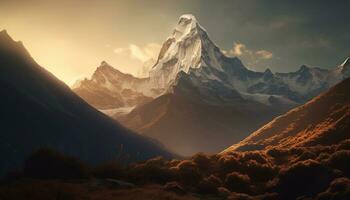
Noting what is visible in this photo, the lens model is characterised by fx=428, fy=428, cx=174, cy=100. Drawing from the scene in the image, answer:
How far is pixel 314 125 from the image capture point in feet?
357

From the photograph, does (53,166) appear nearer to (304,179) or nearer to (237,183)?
(237,183)

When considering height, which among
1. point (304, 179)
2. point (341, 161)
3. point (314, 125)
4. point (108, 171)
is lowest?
point (304, 179)

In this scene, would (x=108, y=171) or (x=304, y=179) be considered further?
(x=108, y=171)


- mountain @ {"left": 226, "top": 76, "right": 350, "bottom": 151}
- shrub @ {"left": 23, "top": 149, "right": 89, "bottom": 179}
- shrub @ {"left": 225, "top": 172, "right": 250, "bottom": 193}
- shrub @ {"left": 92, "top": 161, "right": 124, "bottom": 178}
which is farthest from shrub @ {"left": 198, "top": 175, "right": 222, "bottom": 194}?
mountain @ {"left": 226, "top": 76, "right": 350, "bottom": 151}

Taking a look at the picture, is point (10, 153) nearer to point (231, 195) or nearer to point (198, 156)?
point (198, 156)

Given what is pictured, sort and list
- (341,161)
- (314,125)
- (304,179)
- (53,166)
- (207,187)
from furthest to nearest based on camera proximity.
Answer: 1. (314,125)
2. (341,161)
3. (53,166)
4. (304,179)
5. (207,187)

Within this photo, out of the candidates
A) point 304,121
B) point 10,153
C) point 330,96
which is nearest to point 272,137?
point 304,121

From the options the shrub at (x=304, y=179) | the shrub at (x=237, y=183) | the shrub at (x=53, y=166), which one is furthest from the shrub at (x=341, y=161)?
the shrub at (x=53, y=166)

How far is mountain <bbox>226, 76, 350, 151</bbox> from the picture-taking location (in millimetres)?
84750

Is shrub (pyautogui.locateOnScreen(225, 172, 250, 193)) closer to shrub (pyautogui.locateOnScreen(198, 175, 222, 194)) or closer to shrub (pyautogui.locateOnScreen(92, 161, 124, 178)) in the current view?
shrub (pyautogui.locateOnScreen(198, 175, 222, 194))

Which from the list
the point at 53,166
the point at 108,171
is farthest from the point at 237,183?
the point at 53,166

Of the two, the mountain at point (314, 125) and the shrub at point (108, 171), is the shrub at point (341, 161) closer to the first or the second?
the mountain at point (314, 125)

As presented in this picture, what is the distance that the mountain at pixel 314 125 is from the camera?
278ft

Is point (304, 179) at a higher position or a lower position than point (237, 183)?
higher
